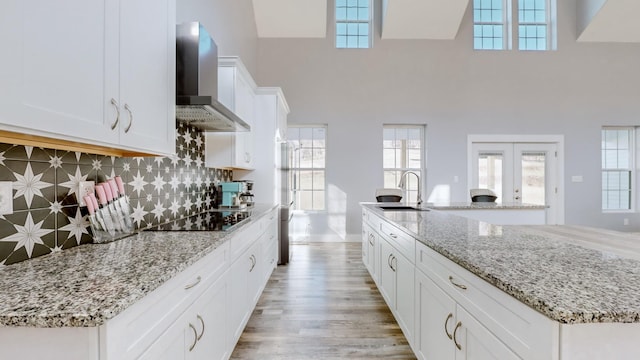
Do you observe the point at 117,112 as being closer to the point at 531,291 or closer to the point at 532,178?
the point at 531,291

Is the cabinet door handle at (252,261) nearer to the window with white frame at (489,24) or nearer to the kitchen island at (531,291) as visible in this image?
the kitchen island at (531,291)

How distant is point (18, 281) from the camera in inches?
34.3

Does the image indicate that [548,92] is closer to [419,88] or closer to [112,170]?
[419,88]

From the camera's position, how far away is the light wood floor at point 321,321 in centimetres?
194

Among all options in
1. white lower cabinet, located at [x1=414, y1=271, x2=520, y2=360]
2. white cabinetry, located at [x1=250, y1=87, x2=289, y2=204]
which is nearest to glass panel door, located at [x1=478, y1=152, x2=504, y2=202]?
white cabinetry, located at [x1=250, y1=87, x2=289, y2=204]

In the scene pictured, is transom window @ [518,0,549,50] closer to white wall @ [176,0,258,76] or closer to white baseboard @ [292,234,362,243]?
white baseboard @ [292,234,362,243]

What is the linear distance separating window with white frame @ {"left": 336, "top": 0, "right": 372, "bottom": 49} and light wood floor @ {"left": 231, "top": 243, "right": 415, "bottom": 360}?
427cm

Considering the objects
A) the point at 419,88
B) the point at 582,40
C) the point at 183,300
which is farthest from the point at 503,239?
the point at 582,40

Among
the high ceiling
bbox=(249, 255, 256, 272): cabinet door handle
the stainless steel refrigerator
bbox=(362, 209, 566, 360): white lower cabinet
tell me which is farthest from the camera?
the high ceiling

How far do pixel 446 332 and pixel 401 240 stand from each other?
77 cm

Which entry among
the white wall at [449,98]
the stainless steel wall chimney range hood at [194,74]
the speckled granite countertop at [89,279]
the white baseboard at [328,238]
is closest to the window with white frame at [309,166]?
the white wall at [449,98]

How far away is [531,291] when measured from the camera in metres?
0.79

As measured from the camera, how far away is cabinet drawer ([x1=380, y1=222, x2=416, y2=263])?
1.76m

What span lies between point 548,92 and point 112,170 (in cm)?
707
